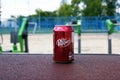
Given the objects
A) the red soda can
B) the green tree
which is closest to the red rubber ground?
the red soda can

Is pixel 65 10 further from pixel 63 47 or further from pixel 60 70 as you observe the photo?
pixel 60 70

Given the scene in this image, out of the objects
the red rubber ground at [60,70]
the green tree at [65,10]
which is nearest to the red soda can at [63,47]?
the red rubber ground at [60,70]

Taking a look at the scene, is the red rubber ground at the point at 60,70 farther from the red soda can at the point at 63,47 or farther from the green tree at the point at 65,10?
the green tree at the point at 65,10

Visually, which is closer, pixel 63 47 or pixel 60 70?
pixel 60 70

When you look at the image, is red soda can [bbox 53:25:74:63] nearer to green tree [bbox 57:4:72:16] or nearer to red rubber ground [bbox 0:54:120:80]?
red rubber ground [bbox 0:54:120:80]

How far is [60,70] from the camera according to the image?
2.41 meters

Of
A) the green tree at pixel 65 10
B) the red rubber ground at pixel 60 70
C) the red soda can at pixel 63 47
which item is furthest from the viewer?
the green tree at pixel 65 10

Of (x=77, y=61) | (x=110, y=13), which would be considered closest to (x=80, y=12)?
(x=110, y=13)

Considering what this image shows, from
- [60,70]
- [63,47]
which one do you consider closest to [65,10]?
[63,47]

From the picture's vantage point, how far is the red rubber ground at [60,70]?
82.4 inches

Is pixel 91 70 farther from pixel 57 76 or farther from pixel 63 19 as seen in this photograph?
pixel 63 19

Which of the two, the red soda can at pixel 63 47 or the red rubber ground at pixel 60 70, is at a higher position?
the red soda can at pixel 63 47

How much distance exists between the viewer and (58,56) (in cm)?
287

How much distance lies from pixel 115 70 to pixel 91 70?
0.15 m
